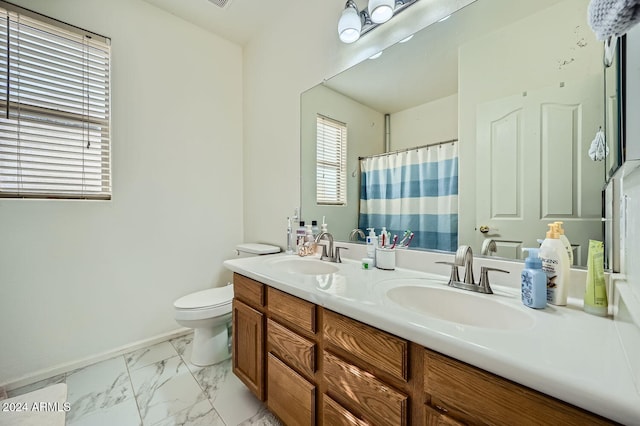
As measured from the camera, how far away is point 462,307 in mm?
908

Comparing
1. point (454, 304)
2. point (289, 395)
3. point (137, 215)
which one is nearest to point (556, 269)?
point (454, 304)

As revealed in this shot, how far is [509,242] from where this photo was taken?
39.0 inches

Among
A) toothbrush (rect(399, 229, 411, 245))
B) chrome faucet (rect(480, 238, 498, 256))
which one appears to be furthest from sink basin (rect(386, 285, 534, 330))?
toothbrush (rect(399, 229, 411, 245))

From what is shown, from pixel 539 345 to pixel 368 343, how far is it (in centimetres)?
41

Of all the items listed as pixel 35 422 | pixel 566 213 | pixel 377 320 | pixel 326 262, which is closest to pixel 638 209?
pixel 566 213

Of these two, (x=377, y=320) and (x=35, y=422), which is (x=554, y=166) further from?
(x=35, y=422)

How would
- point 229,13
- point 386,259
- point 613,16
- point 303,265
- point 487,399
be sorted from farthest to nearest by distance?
point 229,13 → point 303,265 → point 386,259 → point 487,399 → point 613,16

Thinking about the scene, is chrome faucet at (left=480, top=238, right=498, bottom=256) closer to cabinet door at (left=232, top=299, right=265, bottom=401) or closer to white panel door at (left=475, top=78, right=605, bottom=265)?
white panel door at (left=475, top=78, right=605, bottom=265)

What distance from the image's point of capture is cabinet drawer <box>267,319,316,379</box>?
3.26 feet

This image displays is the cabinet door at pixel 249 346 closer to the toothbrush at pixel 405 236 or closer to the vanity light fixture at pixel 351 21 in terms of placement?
the toothbrush at pixel 405 236

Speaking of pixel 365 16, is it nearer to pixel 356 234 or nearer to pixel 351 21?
pixel 351 21

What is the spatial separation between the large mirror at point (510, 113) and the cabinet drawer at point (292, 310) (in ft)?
2.33

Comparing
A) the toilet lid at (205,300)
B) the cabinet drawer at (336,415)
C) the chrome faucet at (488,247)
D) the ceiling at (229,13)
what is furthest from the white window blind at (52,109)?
the chrome faucet at (488,247)

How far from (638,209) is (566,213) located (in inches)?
14.9
